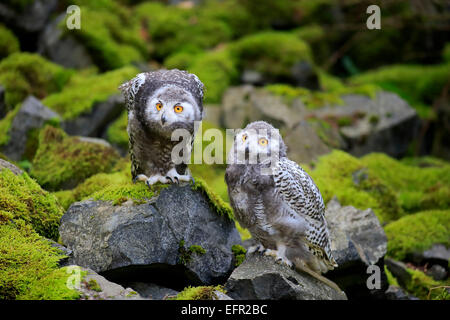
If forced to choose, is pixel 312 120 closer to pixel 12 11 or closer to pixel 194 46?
pixel 194 46

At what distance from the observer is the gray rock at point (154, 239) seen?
4.94 m

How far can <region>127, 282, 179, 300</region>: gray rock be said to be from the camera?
4.94m

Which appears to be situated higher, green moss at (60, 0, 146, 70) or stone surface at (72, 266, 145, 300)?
green moss at (60, 0, 146, 70)

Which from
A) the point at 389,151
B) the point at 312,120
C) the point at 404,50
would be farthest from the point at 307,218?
the point at 404,50

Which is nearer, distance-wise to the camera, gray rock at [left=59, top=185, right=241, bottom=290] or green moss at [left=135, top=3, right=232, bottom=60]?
gray rock at [left=59, top=185, right=241, bottom=290]

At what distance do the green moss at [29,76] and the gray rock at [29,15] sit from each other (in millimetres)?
993

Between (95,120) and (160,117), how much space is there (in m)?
4.30

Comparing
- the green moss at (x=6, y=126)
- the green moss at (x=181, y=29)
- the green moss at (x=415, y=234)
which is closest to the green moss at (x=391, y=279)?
the green moss at (x=415, y=234)

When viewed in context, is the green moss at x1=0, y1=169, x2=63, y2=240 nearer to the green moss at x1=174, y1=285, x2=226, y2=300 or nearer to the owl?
the owl

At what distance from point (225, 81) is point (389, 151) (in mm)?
3913

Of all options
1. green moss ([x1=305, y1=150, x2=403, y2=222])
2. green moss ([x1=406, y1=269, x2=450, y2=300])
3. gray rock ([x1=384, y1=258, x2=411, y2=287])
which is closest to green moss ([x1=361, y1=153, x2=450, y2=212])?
green moss ([x1=305, y1=150, x2=403, y2=222])

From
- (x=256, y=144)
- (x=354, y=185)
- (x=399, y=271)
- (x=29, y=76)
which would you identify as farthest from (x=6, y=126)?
Result: (x=399, y=271)

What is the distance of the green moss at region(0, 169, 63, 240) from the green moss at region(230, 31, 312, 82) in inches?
285

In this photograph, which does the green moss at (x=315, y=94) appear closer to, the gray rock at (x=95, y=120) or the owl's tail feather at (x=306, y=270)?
the gray rock at (x=95, y=120)
